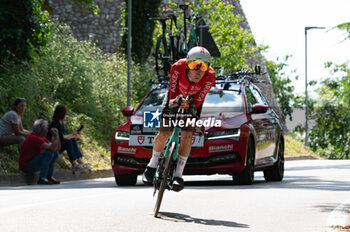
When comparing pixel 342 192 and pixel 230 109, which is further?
pixel 230 109

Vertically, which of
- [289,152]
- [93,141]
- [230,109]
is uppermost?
[230,109]

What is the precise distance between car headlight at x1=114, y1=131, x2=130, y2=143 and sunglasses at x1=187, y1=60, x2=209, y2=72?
482 cm

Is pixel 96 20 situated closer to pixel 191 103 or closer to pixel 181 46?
pixel 181 46

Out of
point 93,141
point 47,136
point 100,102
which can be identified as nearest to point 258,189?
point 47,136

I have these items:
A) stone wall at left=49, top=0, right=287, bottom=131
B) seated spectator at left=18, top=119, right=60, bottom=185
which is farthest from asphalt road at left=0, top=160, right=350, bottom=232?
stone wall at left=49, top=0, right=287, bottom=131

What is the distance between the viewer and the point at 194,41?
27.2 metres

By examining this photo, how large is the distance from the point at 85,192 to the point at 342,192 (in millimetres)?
4018

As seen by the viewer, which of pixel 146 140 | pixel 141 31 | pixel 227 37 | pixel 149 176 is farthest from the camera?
pixel 227 37

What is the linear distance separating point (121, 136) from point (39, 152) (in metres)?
2.18

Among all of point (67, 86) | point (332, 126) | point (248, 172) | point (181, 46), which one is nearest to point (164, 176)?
point (248, 172)

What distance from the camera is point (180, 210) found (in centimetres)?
920

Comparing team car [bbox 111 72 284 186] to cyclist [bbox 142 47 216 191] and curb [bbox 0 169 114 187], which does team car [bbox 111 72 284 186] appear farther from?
cyclist [bbox 142 47 216 191]

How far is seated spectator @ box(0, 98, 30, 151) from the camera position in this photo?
15.7 meters

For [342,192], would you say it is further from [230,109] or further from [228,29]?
[228,29]
